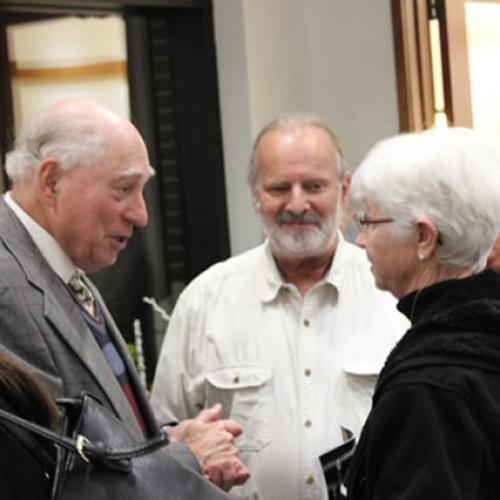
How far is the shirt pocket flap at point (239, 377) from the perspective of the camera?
2.69 metres

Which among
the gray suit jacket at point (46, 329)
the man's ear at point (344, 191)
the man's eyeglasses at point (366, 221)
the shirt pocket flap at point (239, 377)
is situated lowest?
the shirt pocket flap at point (239, 377)

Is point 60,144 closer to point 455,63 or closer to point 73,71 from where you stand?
point 73,71

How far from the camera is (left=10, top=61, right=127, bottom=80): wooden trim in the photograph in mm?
3658

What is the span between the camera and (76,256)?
2.18 meters

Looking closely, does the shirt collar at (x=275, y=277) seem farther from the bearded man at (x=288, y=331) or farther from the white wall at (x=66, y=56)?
the white wall at (x=66, y=56)

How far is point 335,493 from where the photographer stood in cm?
235

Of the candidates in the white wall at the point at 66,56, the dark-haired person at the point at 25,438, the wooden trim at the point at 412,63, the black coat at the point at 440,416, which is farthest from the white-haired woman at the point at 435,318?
the wooden trim at the point at 412,63

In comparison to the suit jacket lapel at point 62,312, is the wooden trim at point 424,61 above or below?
above

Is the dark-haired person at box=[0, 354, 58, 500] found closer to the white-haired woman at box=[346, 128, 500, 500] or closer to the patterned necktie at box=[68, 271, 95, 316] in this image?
the white-haired woman at box=[346, 128, 500, 500]

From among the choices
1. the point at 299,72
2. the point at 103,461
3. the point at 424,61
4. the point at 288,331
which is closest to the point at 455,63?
the point at 424,61

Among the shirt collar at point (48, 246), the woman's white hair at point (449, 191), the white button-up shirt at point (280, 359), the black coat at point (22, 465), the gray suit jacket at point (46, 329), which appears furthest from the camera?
the white button-up shirt at point (280, 359)

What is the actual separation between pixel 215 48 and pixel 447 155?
218 centimetres

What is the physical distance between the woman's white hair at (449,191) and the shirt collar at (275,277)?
837mm

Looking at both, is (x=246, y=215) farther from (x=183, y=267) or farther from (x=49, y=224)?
(x=49, y=224)
